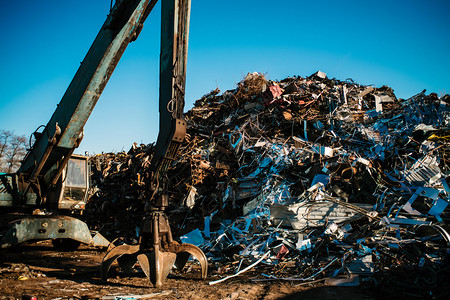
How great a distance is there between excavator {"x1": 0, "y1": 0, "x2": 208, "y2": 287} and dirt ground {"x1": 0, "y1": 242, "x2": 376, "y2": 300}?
22cm

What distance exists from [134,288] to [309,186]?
4.03 metres

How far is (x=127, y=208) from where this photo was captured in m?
8.11

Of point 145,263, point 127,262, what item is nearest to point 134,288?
point 145,263

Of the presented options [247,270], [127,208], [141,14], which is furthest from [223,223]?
[141,14]

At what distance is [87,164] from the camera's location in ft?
21.8

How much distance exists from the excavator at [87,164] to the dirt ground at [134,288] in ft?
0.72

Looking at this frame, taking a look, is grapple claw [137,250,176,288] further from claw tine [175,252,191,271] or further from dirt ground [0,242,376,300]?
claw tine [175,252,191,271]

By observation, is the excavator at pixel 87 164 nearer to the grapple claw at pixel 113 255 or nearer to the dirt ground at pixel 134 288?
the grapple claw at pixel 113 255

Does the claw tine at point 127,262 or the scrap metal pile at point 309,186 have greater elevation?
the scrap metal pile at point 309,186

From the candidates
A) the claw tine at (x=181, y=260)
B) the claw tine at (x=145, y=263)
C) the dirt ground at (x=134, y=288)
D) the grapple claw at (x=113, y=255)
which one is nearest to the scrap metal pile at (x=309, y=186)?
the dirt ground at (x=134, y=288)

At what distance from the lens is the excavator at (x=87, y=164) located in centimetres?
348

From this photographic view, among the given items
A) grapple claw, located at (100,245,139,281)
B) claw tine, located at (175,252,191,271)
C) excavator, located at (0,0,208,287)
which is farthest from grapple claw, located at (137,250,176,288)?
claw tine, located at (175,252,191,271)

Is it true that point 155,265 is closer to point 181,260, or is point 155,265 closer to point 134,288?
point 134,288

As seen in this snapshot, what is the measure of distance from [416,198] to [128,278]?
5.30 meters
